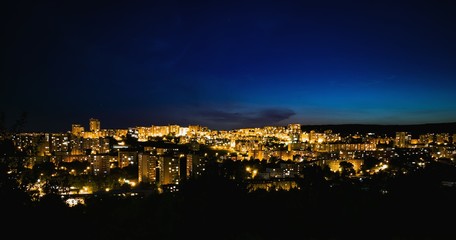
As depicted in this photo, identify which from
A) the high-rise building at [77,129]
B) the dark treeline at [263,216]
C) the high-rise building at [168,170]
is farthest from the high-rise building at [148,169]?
the high-rise building at [77,129]

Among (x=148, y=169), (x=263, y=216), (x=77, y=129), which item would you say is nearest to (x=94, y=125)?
(x=77, y=129)

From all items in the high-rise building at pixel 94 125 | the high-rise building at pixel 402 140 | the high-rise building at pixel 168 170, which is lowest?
the high-rise building at pixel 168 170

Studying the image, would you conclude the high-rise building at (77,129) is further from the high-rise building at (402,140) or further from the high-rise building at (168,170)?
the high-rise building at (402,140)

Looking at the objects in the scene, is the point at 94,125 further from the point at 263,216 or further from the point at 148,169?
the point at 263,216

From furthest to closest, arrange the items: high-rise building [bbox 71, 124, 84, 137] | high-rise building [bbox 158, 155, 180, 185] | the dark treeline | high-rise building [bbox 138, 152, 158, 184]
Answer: high-rise building [bbox 71, 124, 84, 137] < high-rise building [bbox 138, 152, 158, 184] < high-rise building [bbox 158, 155, 180, 185] < the dark treeline

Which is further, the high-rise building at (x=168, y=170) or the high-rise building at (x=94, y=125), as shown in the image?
the high-rise building at (x=94, y=125)

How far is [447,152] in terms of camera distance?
38.1 m

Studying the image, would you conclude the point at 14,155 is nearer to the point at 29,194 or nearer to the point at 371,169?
the point at 29,194

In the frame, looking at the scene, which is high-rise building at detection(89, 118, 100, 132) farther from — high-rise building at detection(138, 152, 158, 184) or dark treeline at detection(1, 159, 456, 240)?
dark treeline at detection(1, 159, 456, 240)

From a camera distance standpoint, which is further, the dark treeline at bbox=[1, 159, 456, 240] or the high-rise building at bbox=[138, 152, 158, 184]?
the high-rise building at bbox=[138, 152, 158, 184]

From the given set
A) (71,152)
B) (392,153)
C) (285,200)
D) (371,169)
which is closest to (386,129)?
(392,153)

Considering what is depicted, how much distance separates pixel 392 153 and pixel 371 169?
874cm

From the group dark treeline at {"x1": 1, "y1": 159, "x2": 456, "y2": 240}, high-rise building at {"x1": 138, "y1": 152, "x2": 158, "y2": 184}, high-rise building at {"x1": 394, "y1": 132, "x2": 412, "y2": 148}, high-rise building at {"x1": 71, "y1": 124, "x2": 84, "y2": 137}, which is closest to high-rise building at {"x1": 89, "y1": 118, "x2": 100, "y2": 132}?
high-rise building at {"x1": 71, "y1": 124, "x2": 84, "y2": 137}

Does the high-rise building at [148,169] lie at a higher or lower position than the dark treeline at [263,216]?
lower
